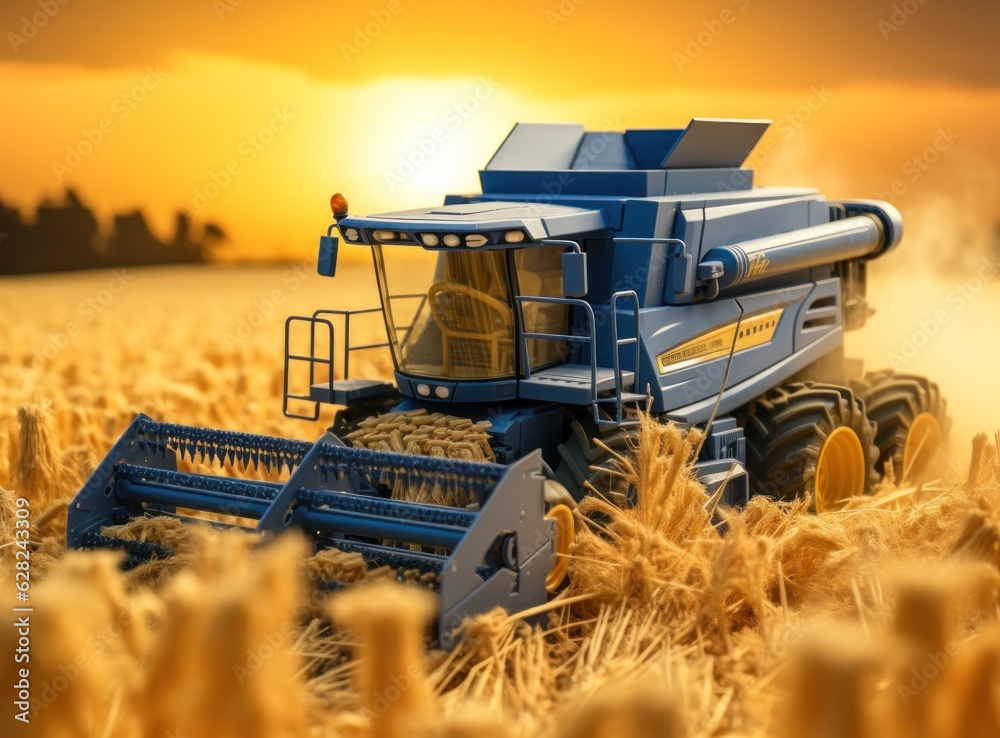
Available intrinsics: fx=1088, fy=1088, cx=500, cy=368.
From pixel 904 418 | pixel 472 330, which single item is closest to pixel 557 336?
pixel 472 330

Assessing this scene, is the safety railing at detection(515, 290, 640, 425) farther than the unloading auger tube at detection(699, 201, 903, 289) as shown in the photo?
No

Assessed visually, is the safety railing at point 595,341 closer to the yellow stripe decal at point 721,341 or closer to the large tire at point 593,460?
the large tire at point 593,460

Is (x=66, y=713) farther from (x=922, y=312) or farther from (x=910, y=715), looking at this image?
(x=922, y=312)

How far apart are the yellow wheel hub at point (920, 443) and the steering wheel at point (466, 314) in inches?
149

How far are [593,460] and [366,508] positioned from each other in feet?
4.55

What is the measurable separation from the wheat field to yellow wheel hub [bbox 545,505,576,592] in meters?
0.08

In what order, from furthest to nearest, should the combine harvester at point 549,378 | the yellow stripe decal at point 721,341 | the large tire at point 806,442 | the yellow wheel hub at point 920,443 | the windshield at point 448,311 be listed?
the yellow wheel hub at point 920,443 < the large tire at point 806,442 < the yellow stripe decal at point 721,341 < the windshield at point 448,311 < the combine harvester at point 549,378

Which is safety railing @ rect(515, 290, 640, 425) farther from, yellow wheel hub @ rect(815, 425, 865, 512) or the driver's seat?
yellow wheel hub @ rect(815, 425, 865, 512)

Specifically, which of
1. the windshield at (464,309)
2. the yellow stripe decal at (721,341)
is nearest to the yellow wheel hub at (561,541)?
the windshield at (464,309)

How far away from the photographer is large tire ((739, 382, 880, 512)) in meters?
7.03

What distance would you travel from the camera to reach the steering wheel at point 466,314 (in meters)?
6.20

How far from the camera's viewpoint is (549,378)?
20.6 feet

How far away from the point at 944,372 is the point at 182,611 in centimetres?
840

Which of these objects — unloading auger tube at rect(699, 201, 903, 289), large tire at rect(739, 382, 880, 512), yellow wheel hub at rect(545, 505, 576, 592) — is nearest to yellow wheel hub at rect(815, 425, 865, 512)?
large tire at rect(739, 382, 880, 512)
